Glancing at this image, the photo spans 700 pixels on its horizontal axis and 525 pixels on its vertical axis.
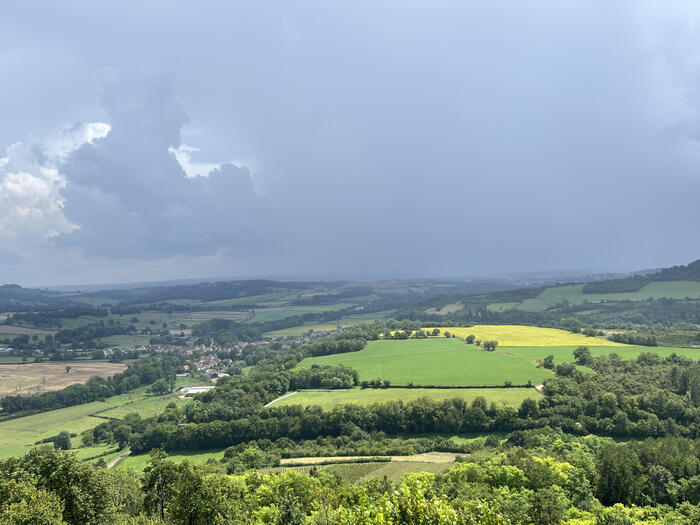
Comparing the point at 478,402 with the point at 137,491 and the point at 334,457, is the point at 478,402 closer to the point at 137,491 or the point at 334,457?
the point at 334,457

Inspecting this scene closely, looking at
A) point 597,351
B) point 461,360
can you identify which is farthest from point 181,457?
point 597,351

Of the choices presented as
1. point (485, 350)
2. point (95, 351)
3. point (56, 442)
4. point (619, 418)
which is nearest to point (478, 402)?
point (619, 418)

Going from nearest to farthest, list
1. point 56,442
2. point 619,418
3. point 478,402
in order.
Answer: point 619,418 → point 478,402 → point 56,442

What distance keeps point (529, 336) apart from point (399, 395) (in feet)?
270

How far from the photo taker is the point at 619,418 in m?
73.1

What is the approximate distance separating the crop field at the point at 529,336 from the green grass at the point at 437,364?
1668 centimetres

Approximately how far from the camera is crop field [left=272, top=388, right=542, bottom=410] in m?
87.8

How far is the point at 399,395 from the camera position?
95562 millimetres

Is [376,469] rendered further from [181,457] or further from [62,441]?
[62,441]

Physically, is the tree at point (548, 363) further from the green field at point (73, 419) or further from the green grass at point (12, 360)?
the green grass at point (12, 360)

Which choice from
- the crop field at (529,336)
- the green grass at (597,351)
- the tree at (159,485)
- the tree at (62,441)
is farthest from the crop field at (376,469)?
the crop field at (529,336)

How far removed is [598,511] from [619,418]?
135ft

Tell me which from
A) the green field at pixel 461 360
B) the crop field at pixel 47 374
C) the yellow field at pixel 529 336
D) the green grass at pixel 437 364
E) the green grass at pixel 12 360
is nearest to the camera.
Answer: the green grass at pixel 437 364

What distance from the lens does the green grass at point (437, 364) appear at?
331ft
